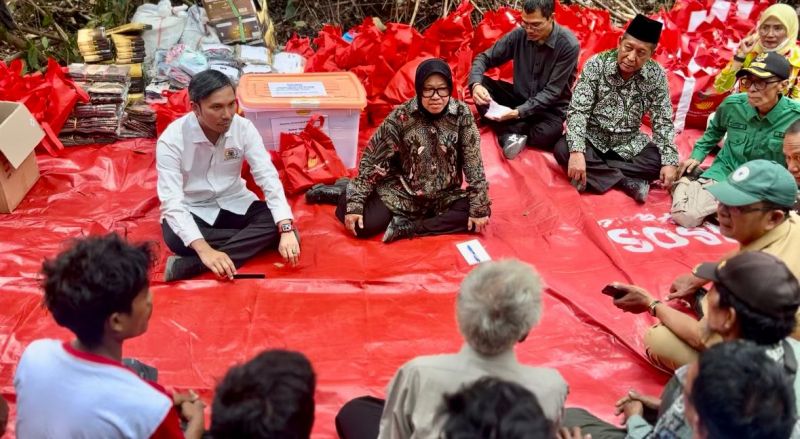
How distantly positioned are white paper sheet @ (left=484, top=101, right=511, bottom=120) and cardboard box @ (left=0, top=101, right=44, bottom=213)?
107 inches

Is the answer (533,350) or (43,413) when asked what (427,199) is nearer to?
(533,350)

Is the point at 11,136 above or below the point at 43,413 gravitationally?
below

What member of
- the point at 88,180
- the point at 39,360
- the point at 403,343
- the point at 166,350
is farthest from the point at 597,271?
the point at 88,180

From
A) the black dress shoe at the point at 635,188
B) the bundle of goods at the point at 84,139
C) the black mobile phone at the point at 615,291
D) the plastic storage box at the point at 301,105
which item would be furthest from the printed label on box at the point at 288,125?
the black mobile phone at the point at 615,291

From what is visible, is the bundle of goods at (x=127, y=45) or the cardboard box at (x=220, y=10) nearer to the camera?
the bundle of goods at (x=127, y=45)

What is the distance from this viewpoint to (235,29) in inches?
203

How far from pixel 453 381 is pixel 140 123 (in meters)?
3.64

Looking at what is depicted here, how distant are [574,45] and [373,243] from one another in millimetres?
1887

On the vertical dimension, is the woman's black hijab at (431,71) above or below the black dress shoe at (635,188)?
above

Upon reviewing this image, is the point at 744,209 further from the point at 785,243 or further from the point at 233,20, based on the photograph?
the point at 233,20

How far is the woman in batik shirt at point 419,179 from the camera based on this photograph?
3.38m

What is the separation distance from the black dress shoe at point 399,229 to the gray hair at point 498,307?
75.0 inches

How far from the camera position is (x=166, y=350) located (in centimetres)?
270

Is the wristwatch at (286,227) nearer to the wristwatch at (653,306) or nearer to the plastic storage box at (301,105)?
the plastic storage box at (301,105)
